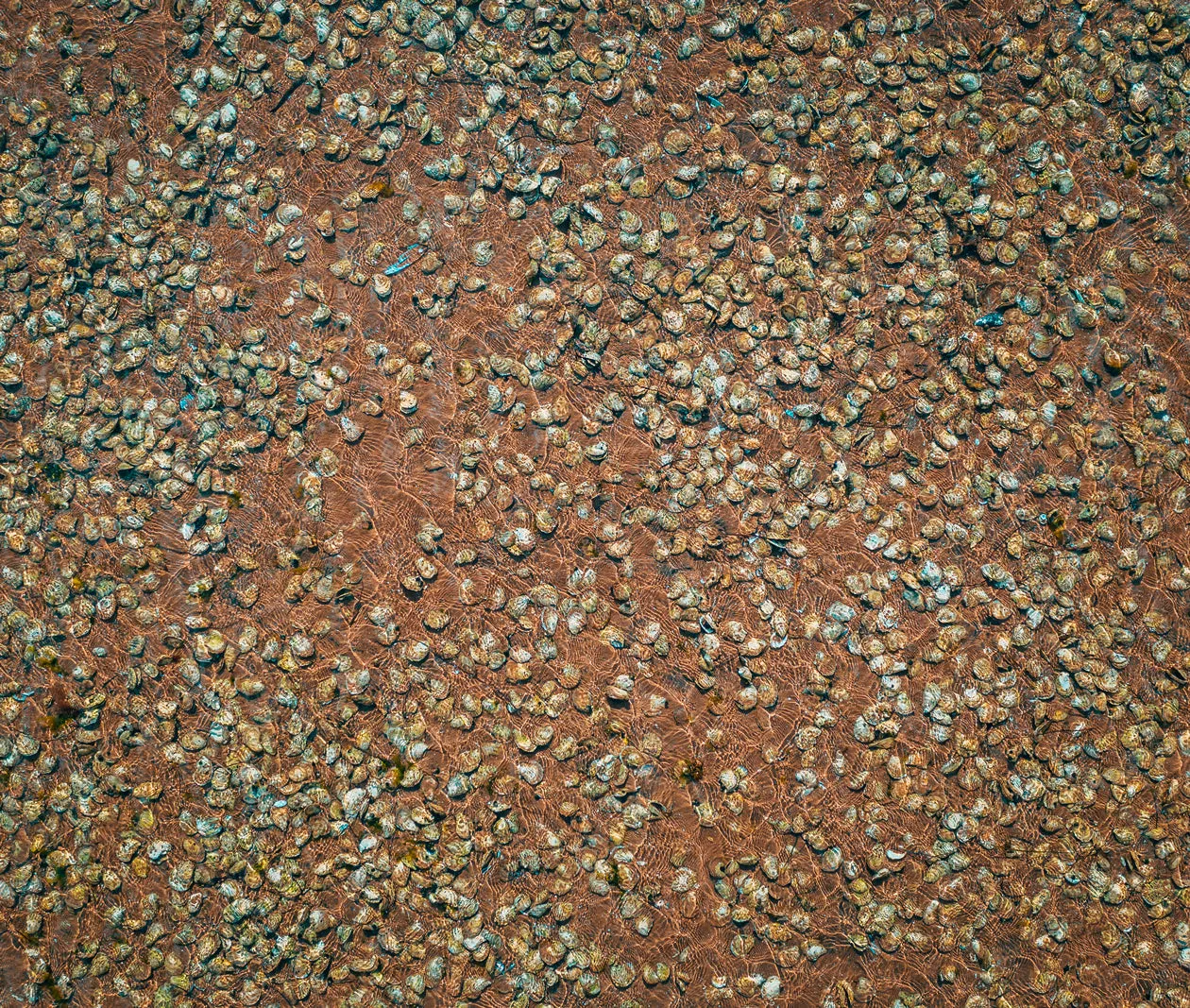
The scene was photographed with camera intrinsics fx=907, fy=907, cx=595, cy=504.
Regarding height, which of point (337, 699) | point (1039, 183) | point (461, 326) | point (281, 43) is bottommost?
point (337, 699)

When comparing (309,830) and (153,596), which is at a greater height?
(153,596)

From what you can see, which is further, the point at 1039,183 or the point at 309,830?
the point at 1039,183

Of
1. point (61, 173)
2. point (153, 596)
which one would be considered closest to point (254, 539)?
point (153, 596)

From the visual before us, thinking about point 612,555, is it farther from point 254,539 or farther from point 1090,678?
point 1090,678

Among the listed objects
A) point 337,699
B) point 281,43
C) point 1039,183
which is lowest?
point 337,699

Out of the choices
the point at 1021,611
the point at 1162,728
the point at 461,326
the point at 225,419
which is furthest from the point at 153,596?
the point at 1162,728

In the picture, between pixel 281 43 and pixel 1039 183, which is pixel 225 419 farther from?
pixel 1039 183
